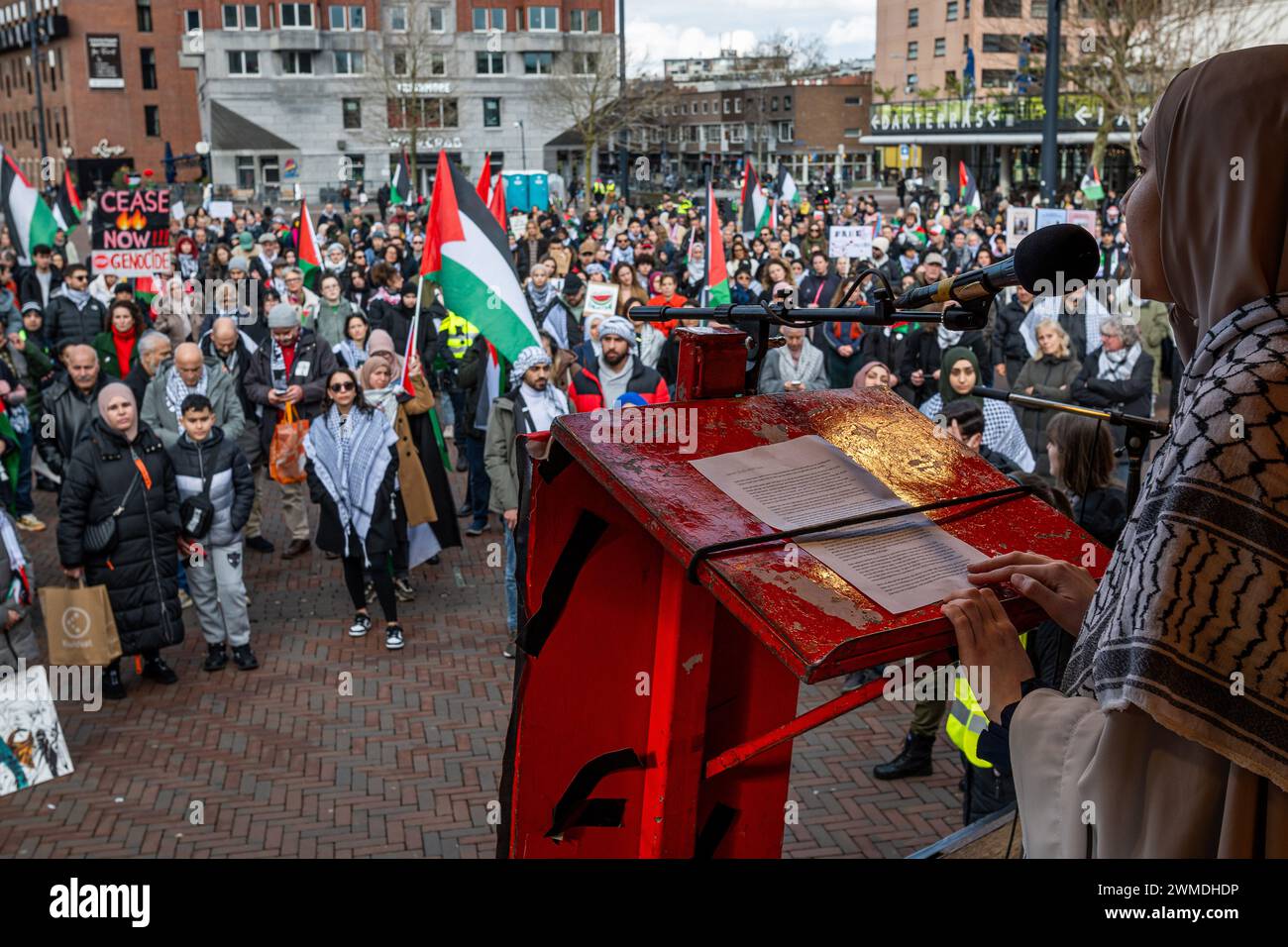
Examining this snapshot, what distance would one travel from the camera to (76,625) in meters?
6.73

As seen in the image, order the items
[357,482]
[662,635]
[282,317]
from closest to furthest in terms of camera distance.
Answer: [662,635], [357,482], [282,317]

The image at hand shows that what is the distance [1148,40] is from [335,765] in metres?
Result: 32.2

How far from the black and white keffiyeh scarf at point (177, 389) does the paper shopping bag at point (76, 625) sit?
2.08 m

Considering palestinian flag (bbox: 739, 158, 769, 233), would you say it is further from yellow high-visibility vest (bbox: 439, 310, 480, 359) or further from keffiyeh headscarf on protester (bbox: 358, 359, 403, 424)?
keffiyeh headscarf on protester (bbox: 358, 359, 403, 424)

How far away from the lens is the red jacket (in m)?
8.34

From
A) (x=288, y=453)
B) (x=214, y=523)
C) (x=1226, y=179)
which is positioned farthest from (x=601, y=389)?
(x=1226, y=179)

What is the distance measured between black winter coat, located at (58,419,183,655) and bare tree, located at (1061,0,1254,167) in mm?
29105

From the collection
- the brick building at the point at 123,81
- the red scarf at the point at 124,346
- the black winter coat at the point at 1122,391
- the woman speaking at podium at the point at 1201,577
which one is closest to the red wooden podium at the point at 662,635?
the woman speaking at podium at the point at 1201,577

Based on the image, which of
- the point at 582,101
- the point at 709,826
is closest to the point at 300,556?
the point at 709,826

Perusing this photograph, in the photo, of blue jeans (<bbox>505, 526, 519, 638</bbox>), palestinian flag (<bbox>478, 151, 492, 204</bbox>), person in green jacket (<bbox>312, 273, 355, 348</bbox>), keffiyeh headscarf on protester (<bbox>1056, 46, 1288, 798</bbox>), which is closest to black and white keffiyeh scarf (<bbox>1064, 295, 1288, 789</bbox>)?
keffiyeh headscarf on protester (<bbox>1056, 46, 1288, 798</bbox>)

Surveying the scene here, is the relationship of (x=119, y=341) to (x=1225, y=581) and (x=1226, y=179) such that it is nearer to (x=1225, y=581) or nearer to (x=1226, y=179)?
(x=1226, y=179)

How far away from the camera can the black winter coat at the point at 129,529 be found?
6.86 m

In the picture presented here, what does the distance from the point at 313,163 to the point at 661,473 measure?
2704 inches
